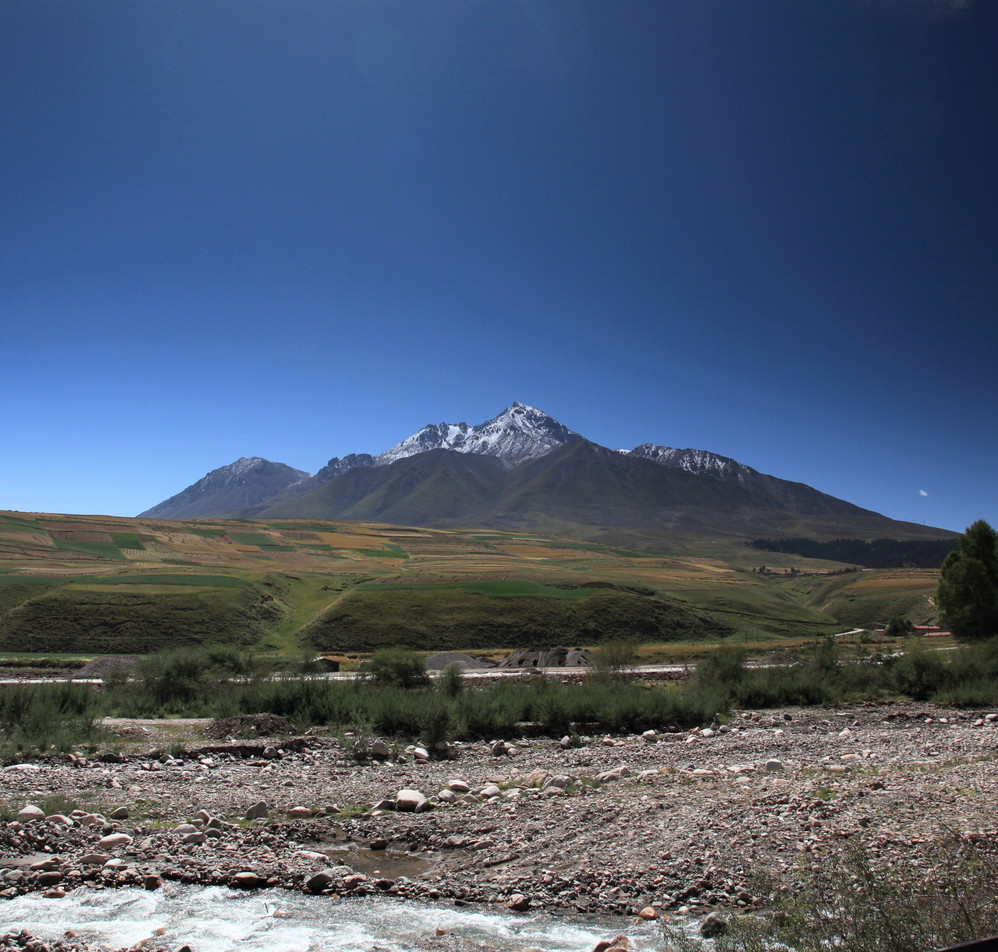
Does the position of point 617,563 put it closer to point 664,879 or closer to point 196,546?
point 196,546

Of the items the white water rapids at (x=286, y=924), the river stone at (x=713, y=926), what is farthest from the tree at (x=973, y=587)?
the white water rapids at (x=286, y=924)

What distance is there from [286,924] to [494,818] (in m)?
Result: 5.77

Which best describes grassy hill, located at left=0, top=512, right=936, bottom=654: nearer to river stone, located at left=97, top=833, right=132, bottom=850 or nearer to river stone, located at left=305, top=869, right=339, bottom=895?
river stone, located at left=97, top=833, right=132, bottom=850

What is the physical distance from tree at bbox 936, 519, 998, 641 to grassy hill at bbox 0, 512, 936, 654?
35802 millimetres

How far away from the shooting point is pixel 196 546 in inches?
5886

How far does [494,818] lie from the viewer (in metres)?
14.7

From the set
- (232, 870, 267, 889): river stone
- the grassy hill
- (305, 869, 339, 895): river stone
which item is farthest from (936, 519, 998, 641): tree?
(232, 870, 267, 889): river stone

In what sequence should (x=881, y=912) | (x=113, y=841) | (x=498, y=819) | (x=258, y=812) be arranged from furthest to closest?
(x=258, y=812) → (x=498, y=819) → (x=113, y=841) → (x=881, y=912)

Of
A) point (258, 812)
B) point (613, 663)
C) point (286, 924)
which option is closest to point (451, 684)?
point (613, 663)

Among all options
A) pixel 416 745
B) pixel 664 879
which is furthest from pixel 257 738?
pixel 664 879

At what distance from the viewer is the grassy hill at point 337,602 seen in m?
71.6

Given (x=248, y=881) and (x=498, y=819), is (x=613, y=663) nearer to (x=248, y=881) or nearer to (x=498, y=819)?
(x=498, y=819)

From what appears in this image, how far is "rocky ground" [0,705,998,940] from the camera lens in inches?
436

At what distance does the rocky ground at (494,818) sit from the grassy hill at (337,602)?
180ft
